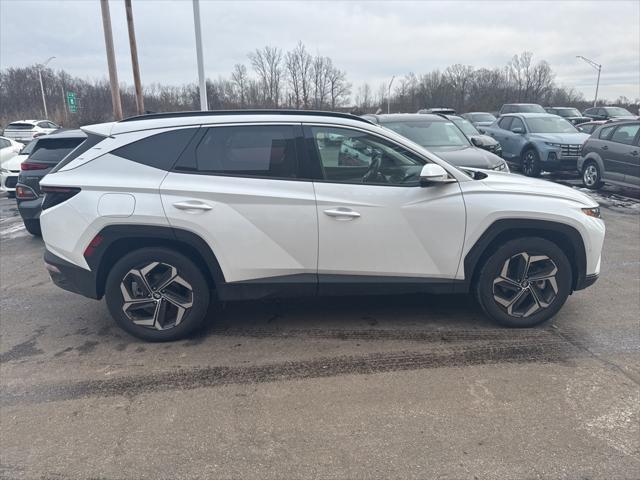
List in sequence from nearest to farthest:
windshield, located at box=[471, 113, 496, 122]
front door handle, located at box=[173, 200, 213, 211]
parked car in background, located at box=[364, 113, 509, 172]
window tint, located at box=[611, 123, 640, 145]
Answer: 1. front door handle, located at box=[173, 200, 213, 211]
2. parked car in background, located at box=[364, 113, 509, 172]
3. window tint, located at box=[611, 123, 640, 145]
4. windshield, located at box=[471, 113, 496, 122]

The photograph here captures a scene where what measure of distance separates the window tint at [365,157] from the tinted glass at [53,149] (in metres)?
5.14

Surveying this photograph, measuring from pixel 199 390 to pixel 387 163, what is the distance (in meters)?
2.27

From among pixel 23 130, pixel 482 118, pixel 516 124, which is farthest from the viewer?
pixel 23 130

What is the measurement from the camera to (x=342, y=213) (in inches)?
147

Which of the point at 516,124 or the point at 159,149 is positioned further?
the point at 516,124

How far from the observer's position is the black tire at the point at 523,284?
157 inches

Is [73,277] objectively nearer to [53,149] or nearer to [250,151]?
[250,151]

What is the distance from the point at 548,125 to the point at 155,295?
13390 mm

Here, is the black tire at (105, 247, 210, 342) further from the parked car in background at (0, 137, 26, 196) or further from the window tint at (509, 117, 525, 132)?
the window tint at (509, 117, 525, 132)

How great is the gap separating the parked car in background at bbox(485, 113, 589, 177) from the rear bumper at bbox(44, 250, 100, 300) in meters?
12.1

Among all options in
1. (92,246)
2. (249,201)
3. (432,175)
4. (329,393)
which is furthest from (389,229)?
(92,246)

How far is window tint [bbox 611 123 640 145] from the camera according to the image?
10547 millimetres

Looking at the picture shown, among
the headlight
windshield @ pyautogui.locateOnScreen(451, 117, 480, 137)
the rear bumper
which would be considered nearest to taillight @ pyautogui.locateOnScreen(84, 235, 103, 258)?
the rear bumper

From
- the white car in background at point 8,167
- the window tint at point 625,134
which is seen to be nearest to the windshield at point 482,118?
the window tint at point 625,134
